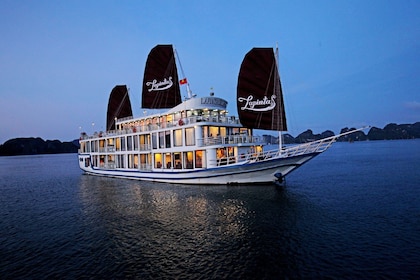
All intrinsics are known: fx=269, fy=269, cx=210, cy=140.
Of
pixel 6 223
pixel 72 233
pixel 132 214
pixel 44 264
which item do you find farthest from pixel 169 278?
pixel 6 223

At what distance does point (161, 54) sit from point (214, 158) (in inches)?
713

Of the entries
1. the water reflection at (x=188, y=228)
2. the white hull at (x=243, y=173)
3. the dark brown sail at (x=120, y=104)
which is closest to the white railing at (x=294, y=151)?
the white hull at (x=243, y=173)

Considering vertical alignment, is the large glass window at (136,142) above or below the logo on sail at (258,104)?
below

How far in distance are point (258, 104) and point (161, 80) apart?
16.5 metres

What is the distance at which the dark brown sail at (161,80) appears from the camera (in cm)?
3753

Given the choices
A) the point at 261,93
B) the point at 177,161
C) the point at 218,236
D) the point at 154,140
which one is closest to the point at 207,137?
the point at 177,161

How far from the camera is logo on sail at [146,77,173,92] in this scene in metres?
37.5

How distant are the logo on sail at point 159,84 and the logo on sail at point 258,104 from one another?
13.6m

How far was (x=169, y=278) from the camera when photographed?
1062 cm

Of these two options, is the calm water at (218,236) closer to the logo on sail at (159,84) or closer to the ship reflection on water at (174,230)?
the ship reflection on water at (174,230)

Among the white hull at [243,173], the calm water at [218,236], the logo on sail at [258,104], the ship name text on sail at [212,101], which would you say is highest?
the ship name text on sail at [212,101]

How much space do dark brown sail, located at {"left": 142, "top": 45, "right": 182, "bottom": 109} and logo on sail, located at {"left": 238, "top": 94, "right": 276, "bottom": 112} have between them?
1318cm

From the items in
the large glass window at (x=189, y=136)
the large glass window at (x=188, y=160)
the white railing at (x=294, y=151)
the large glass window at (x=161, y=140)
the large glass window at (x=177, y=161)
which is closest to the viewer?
the white railing at (x=294, y=151)

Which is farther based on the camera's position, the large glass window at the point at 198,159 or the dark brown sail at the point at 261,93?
the large glass window at the point at 198,159
